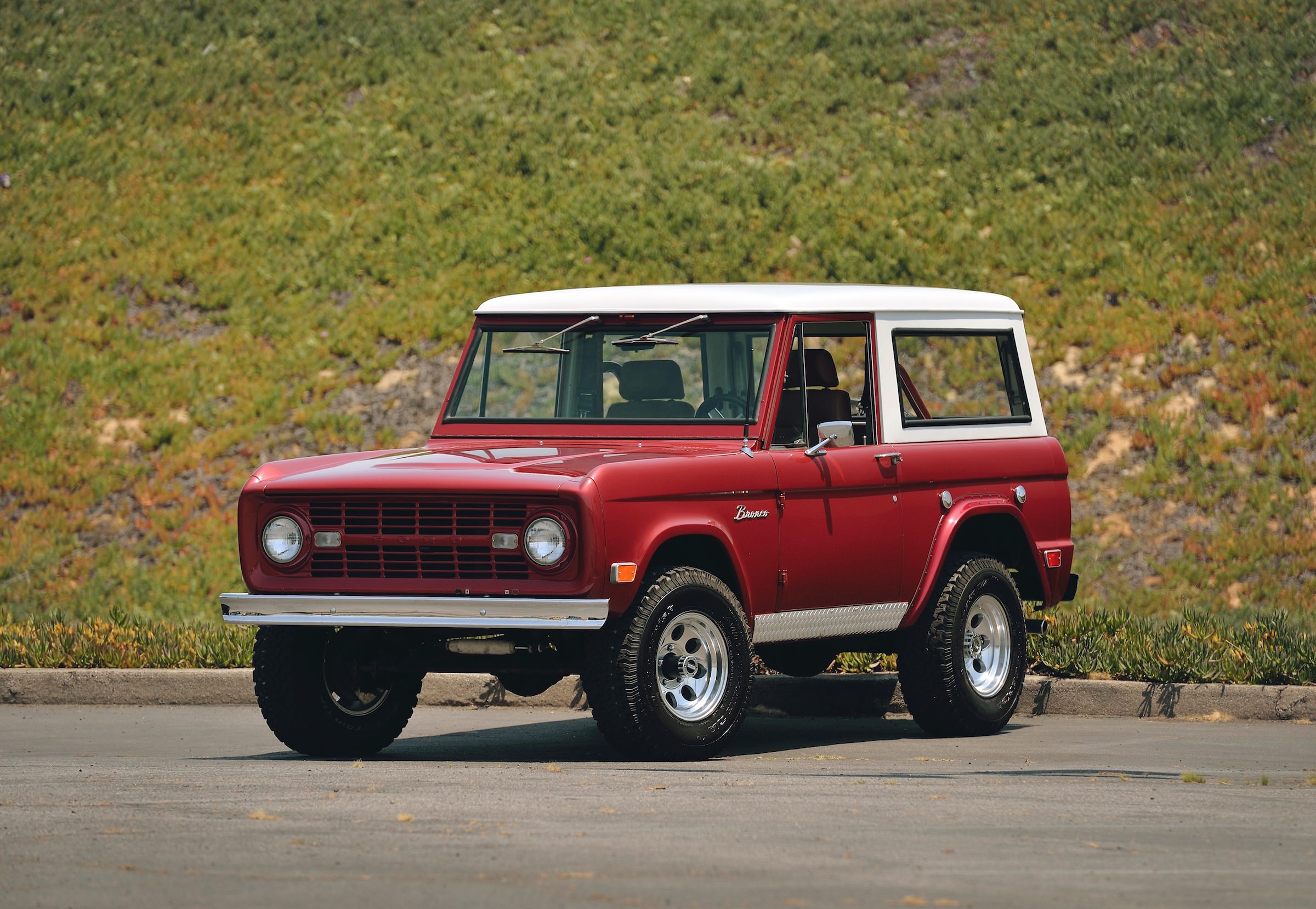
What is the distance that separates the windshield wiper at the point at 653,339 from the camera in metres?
9.54

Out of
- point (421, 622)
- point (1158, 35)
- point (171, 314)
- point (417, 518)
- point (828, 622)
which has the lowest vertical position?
point (828, 622)

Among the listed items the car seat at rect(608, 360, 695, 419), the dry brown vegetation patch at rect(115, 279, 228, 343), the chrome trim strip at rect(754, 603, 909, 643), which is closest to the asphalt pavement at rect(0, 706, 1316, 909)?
the chrome trim strip at rect(754, 603, 909, 643)

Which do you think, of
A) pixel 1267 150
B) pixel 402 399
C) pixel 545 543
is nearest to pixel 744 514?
pixel 545 543

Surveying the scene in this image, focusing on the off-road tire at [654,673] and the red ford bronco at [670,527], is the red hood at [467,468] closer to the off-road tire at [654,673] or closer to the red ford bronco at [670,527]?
the red ford bronco at [670,527]

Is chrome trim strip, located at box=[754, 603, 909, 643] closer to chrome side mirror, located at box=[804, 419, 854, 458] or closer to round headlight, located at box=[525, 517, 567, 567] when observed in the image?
chrome side mirror, located at box=[804, 419, 854, 458]

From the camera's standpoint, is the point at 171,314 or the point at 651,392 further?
the point at 171,314

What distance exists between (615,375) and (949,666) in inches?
91.4

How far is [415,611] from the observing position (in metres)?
8.35

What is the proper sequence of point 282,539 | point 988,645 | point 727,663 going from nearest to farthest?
point 727,663
point 282,539
point 988,645

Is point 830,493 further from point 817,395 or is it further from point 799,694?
point 799,694

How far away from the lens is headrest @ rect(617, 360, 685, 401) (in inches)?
379

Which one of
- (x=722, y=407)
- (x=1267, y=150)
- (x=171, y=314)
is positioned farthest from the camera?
(x=1267, y=150)

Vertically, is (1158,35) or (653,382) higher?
(1158,35)

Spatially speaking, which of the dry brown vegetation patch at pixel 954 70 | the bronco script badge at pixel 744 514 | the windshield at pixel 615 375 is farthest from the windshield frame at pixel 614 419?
the dry brown vegetation patch at pixel 954 70
